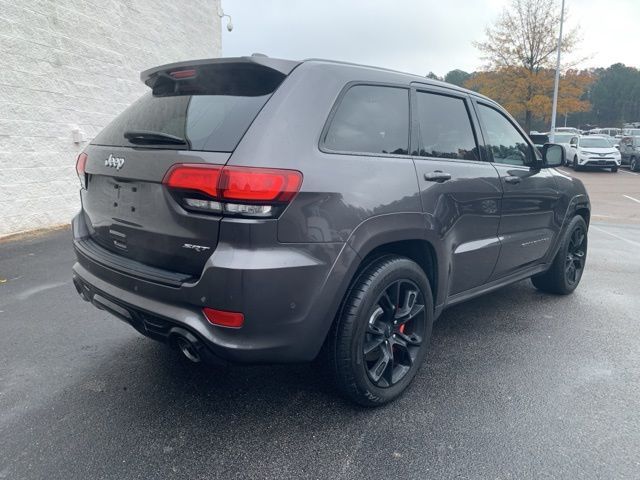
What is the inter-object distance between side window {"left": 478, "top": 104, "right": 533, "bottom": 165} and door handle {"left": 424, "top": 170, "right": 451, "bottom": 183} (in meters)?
0.85

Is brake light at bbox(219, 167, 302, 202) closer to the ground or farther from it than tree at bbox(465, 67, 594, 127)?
closer to the ground

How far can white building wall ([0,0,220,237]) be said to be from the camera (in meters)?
6.61

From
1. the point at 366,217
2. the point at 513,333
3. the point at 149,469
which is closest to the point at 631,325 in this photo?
the point at 513,333

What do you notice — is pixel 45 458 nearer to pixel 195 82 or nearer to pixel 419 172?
pixel 195 82

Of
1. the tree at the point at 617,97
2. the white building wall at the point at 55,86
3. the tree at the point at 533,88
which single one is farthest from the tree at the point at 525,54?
the tree at the point at 617,97

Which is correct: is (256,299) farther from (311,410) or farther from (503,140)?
(503,140)

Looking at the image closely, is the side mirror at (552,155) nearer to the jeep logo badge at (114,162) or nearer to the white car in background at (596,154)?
the jeep logo badge at (114,162)

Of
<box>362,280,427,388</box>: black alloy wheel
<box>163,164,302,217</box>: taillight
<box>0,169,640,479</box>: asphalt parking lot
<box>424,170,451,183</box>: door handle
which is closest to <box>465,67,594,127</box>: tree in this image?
<box>0,169,640,479</box>: asphalt parking lot

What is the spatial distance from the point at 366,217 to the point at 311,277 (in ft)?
1.45

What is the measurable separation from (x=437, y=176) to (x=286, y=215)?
1.17 metres

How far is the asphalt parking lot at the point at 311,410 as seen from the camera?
2.27 meters

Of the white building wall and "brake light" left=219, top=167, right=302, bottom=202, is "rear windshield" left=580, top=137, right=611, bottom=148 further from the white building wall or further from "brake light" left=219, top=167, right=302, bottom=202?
"brake light" left=219, top=167, right=302, bottom=202

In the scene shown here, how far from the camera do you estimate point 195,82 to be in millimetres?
2596

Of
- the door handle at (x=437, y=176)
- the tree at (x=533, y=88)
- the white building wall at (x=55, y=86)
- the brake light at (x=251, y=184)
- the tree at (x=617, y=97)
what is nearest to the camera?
the brake light at (x=251, y=184)
